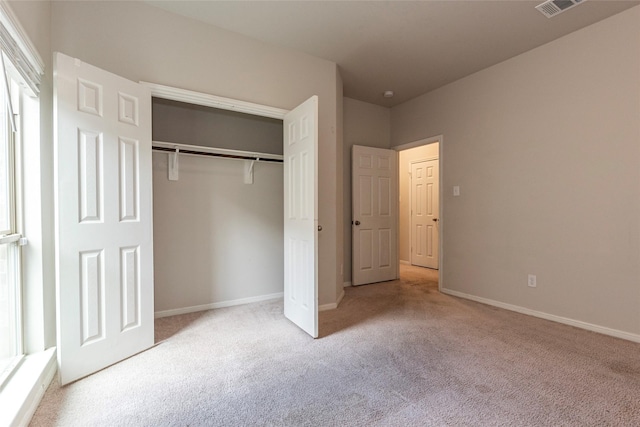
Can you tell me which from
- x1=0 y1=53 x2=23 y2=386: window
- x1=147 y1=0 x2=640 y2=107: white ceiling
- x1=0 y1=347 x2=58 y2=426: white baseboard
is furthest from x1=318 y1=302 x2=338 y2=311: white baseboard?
Answer: x1=147 y1=0 x2=640 y2=107: white ceiling

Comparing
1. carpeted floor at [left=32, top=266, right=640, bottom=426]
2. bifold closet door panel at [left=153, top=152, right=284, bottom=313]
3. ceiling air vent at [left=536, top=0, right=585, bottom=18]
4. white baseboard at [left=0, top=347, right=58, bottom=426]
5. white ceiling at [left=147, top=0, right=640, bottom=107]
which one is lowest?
carpeted floor at [left=32, top=266, right=640, bottom=426]

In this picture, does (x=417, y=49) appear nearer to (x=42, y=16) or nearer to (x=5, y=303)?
(x=42, y=16)

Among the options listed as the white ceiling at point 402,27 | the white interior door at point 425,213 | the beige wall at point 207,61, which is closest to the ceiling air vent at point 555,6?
the white ceiling at point 402,27

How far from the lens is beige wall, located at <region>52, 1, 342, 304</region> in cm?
211

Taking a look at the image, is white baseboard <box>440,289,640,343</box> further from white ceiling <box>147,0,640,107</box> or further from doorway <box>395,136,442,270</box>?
white ceiling <box>147,0,640,107</box>

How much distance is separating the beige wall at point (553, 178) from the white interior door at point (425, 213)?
1.67 metres

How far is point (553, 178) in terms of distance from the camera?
2850mm

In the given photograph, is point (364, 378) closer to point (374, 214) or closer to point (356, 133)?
point (374, 214)

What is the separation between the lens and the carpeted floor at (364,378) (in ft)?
4.93

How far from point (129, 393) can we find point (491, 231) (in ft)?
11.7

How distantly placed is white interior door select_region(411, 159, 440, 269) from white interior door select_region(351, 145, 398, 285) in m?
1.29

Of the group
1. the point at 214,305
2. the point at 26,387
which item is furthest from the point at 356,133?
the point at 26,387

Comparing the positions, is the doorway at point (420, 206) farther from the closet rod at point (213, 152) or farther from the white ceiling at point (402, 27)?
the closet rod at point (213, 152)

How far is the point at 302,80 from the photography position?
119 inches
